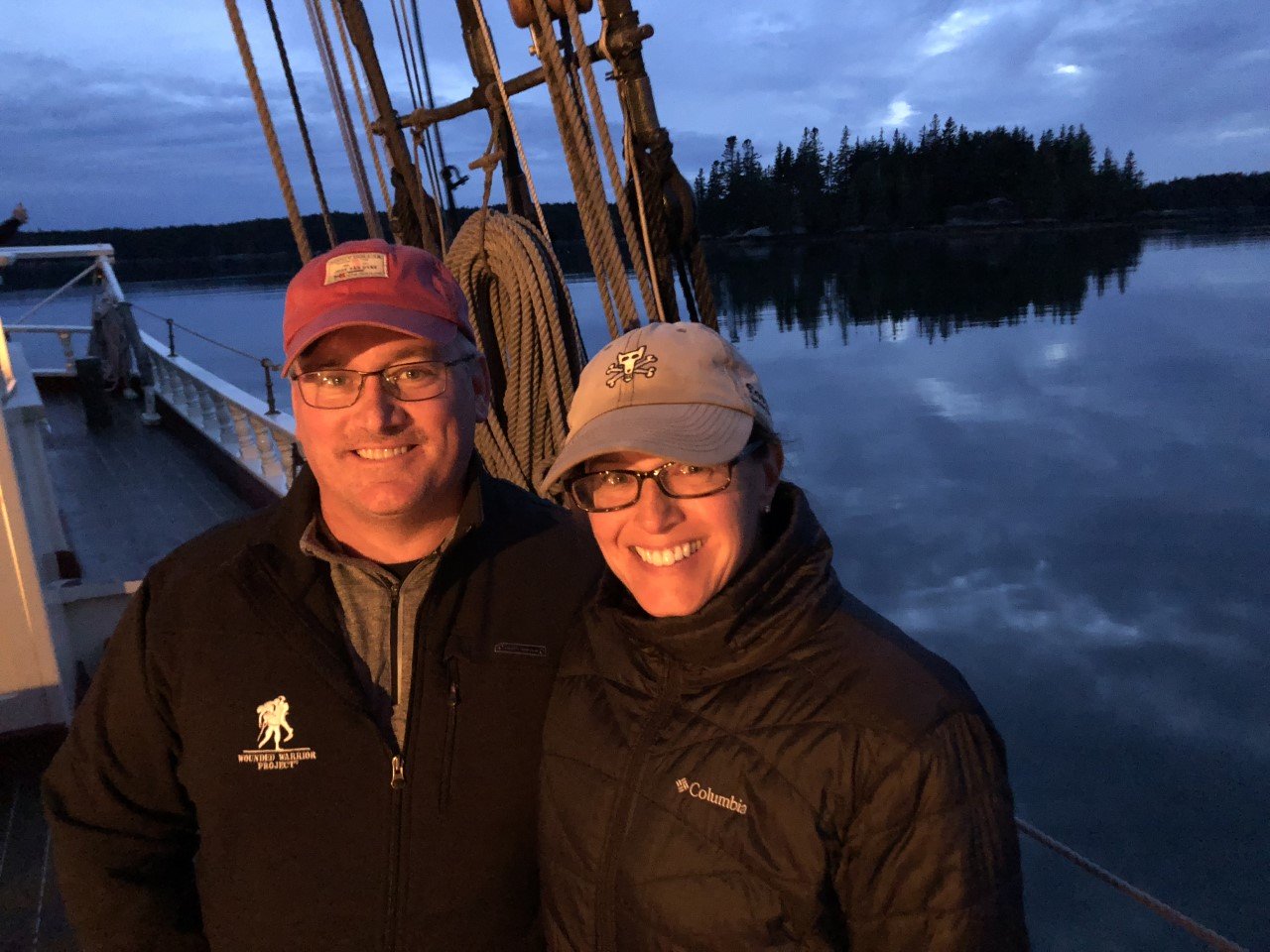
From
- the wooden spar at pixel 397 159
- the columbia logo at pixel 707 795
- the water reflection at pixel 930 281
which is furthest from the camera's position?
the water reflection at pixel 930 281

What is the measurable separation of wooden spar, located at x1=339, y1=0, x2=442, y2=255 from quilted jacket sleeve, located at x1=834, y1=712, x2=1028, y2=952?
9.17ft

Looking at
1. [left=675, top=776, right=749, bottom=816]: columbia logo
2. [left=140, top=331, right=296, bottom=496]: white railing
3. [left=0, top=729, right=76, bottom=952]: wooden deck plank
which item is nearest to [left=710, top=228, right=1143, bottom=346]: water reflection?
[left=140, top=331, right=296, bottom=496]: white railing

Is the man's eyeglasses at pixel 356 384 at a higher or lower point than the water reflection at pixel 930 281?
lower

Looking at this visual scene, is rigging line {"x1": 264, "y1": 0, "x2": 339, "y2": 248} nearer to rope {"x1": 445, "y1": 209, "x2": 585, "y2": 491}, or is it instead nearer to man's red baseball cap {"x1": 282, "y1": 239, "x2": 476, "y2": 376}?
rope {"x1": 445, "y1": 209, "x2": 585, "y2": 491}

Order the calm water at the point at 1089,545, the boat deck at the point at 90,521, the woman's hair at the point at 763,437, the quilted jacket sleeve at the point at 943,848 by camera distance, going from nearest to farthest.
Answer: the quilted jacket sleeve at the point at 943,848 → the woman's hair at the point at 763,437 → the boat deck at the point at 90,521 → the calm water at the point at 1089,545

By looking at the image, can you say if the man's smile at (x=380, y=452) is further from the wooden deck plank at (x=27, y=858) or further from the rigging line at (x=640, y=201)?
the wooden deck plank at (x=27, y=858)

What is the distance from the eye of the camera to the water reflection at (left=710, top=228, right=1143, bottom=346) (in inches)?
1467

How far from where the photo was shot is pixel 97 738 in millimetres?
1351

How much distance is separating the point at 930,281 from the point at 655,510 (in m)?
52.7

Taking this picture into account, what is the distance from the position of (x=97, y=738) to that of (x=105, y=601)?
2244 millimetres

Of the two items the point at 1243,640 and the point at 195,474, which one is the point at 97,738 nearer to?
the point at 195,474

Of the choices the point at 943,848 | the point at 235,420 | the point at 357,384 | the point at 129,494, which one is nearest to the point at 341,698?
the point at 357,384

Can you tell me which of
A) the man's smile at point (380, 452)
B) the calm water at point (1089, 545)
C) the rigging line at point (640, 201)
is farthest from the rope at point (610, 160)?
the calm water at point (1089, 545)

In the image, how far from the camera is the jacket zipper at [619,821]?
44.6 inches
